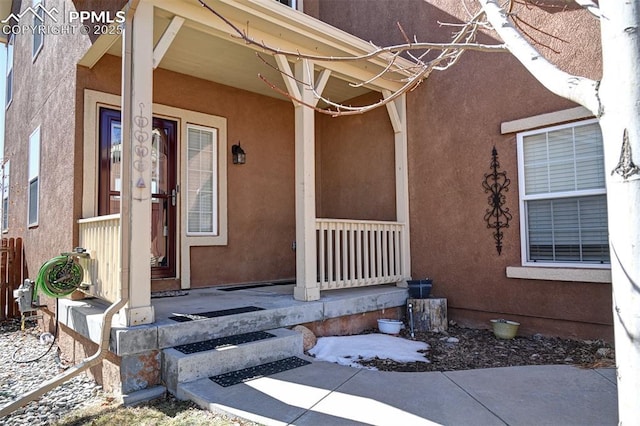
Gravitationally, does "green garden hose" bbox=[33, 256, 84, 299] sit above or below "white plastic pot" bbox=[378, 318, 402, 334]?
above

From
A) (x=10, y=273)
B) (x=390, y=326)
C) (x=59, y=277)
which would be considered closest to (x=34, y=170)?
(x=10, y=273)

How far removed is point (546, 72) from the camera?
5.00 feet

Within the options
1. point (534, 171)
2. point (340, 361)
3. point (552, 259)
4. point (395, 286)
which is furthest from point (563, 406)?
point (395, 286)

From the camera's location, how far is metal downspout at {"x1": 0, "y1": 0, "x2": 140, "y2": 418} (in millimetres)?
2756

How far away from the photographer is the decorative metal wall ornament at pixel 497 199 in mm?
4535

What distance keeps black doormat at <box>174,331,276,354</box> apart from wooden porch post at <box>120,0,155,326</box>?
377 millimetres

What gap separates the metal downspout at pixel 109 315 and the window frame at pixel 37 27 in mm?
3645

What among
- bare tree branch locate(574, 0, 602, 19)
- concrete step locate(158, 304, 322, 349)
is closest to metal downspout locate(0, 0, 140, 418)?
concrete step locate(158, 304, 322, 349)

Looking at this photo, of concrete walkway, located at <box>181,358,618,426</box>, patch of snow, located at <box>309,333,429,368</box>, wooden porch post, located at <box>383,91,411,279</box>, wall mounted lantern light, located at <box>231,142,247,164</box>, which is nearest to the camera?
concrete walkway, located at <box>181,358,618,426</box>

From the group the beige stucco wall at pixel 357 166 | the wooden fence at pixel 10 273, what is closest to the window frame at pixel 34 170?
the wooden fence at pixel 10 273

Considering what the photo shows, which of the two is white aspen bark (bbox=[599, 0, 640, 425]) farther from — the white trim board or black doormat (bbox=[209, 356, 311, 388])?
the white trim board

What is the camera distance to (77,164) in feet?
13.6

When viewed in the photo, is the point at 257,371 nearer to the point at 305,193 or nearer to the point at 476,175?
the point at 305,193

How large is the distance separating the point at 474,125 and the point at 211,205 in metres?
3.48
